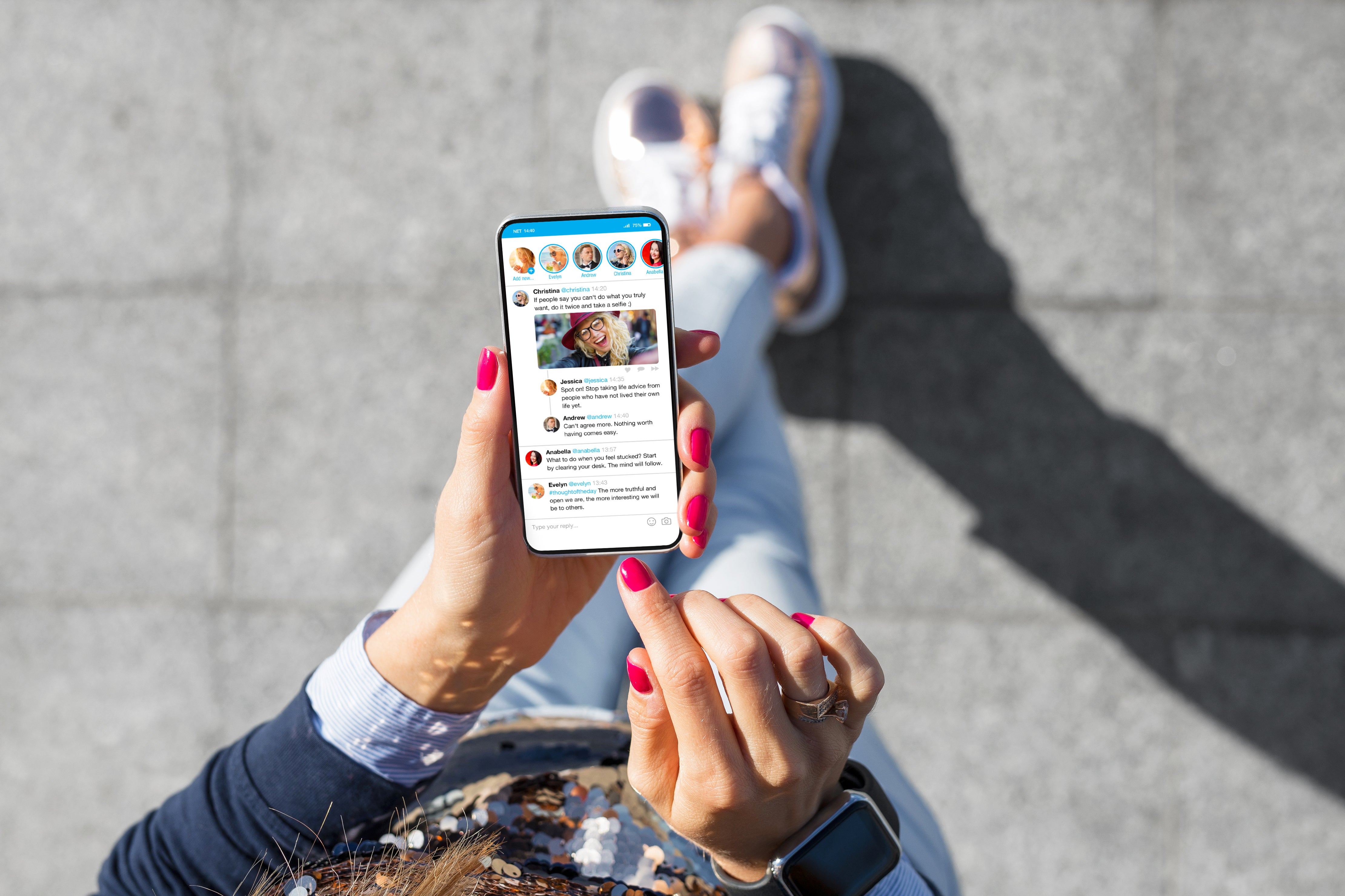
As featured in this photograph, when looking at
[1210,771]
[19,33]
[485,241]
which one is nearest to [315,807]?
[485,241]

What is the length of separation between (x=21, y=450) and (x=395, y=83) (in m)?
1.41

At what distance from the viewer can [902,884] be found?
85cm

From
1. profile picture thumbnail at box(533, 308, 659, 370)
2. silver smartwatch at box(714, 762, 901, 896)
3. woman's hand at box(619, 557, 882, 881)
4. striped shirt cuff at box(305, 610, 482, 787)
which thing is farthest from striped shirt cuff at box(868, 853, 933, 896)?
profile picture thumbnail at box(533, 308, 659, 370)

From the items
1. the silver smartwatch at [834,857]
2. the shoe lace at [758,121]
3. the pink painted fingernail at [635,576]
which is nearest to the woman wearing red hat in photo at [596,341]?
the pink painted fingernail at [635,576]

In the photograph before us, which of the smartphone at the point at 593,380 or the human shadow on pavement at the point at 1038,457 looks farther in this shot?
the human shadow on pavement at the point at 1038,457

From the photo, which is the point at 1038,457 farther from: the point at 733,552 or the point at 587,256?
the point at 587,256

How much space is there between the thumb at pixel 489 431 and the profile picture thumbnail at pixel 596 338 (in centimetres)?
6

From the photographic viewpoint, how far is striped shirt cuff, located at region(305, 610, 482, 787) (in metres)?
0.94

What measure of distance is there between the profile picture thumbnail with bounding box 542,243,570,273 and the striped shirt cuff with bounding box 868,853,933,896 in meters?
0.74

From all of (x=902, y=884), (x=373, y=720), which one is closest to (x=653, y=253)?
(x=373, y=720)

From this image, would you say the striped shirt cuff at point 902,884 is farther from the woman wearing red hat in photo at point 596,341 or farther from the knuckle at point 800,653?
the woman wearing red hat in photo at point 596,341

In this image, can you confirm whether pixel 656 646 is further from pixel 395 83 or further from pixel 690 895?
pixel 395 83

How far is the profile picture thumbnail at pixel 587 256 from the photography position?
900 mm

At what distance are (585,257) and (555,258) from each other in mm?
34
